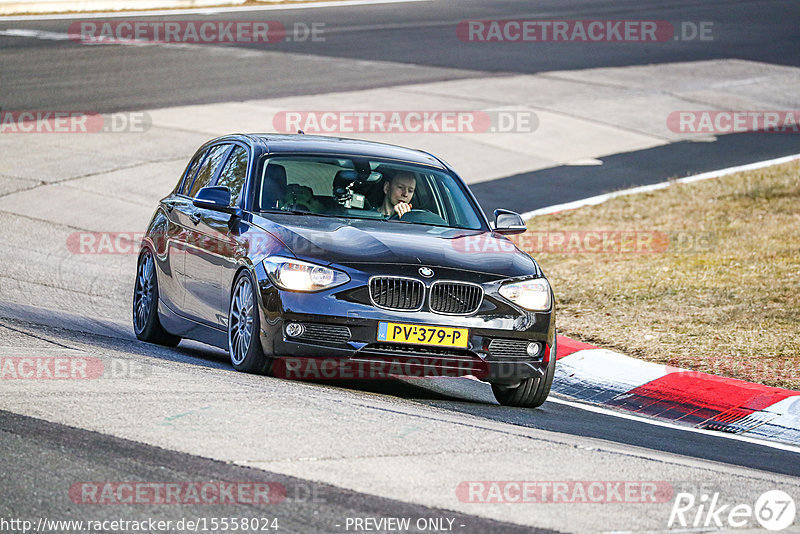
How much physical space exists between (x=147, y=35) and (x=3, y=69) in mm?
6106

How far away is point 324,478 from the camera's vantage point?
226 inches

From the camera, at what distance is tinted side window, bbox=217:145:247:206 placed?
370 inches

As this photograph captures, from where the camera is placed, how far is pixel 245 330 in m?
8.43

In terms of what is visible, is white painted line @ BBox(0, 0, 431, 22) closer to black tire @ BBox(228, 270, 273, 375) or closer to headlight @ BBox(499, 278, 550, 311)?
black tire @ BBox(228, 270, 273, 375)

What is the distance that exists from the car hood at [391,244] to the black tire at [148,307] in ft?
6.26

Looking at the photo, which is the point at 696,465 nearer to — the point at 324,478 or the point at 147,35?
the point at 324,478

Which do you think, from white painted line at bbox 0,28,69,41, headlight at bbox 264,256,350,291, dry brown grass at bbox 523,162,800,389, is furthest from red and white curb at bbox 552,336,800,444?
white painted line at bbox 0,28,69,41

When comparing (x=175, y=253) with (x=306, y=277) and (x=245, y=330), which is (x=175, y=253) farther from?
(x=306, y=277)

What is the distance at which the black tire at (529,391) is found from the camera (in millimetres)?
8562

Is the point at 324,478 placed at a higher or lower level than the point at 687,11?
lower

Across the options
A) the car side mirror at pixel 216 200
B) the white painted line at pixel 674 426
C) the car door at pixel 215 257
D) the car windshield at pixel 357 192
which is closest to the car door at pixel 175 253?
the car door at pixel 215 257

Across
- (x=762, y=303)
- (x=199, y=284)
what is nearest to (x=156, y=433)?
(x=199, y=284)

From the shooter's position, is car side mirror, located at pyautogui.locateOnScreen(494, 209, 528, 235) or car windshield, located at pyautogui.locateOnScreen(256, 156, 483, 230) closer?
car windshield, located at pyautogui.locateOnScreen(256, 156, 483, 230)

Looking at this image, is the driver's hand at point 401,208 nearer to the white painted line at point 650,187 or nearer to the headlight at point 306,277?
the headlight at point 306,277
